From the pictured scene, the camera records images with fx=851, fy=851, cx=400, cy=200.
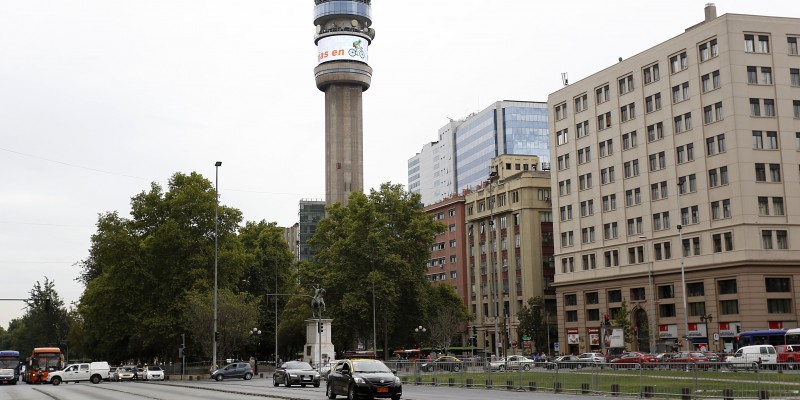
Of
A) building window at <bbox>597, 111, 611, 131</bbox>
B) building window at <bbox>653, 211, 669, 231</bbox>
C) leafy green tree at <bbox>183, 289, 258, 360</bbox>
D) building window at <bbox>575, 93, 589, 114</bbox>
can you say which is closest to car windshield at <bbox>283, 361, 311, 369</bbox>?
leafy green tree at <bbox>183, 289, 258, 360</bbox>

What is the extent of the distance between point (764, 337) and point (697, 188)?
17.8 meters

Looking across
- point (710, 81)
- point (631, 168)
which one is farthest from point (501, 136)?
point (710, 81)

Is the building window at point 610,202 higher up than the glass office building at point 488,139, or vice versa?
the glass office building at point 488,139

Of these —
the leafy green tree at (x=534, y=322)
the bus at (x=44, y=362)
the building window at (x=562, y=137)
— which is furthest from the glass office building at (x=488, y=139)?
the bus at (x=44, y=362)

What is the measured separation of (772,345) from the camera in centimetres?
5759

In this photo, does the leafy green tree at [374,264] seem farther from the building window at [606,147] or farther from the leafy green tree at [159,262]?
the building window at [606,147]

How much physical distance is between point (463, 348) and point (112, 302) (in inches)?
2138

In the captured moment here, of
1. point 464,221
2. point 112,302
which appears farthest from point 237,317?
point 464,221

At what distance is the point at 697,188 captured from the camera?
7362cm

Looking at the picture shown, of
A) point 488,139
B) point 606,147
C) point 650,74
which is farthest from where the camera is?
point 488,139

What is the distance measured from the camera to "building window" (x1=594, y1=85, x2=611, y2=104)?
86.7m

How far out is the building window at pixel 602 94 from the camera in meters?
86.7

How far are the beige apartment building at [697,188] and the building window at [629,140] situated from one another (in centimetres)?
10

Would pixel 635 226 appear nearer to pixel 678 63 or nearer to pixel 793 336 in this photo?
pixel 678 63
